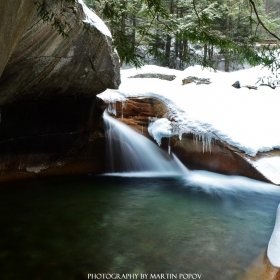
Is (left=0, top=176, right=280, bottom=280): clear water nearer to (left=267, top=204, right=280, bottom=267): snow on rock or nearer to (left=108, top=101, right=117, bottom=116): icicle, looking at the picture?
(left=267, top=204, right=280, bottom=267): snow on rock

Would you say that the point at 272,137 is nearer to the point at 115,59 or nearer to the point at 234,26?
the point at 115,59

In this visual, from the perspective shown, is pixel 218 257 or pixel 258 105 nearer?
pixel 218 257

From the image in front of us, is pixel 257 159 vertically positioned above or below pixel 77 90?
below

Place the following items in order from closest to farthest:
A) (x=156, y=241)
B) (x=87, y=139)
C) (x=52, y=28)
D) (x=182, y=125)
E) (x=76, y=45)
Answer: (x=156, y=241) → (x=52, y=28) → (x=76, y=45) → (x=182, y=125) → (x=87, y=139)

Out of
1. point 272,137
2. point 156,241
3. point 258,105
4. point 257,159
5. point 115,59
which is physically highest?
point 115,59

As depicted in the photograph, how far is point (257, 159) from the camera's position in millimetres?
7508

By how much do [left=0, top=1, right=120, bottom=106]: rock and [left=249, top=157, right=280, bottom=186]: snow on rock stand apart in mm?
4095

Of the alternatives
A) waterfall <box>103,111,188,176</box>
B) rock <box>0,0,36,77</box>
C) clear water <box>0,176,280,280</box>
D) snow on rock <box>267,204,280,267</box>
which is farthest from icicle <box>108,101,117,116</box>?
rock <box>0,0,36,77</box>

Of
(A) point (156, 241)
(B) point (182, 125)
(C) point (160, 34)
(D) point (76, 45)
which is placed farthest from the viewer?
(C) point (160, 34)

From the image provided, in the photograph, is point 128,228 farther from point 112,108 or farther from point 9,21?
point 112,108

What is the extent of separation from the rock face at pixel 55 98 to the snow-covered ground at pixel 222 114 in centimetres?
152

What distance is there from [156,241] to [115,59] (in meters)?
4.29

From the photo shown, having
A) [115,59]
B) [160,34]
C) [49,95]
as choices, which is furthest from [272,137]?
[160,34]

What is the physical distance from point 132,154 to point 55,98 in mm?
2828
